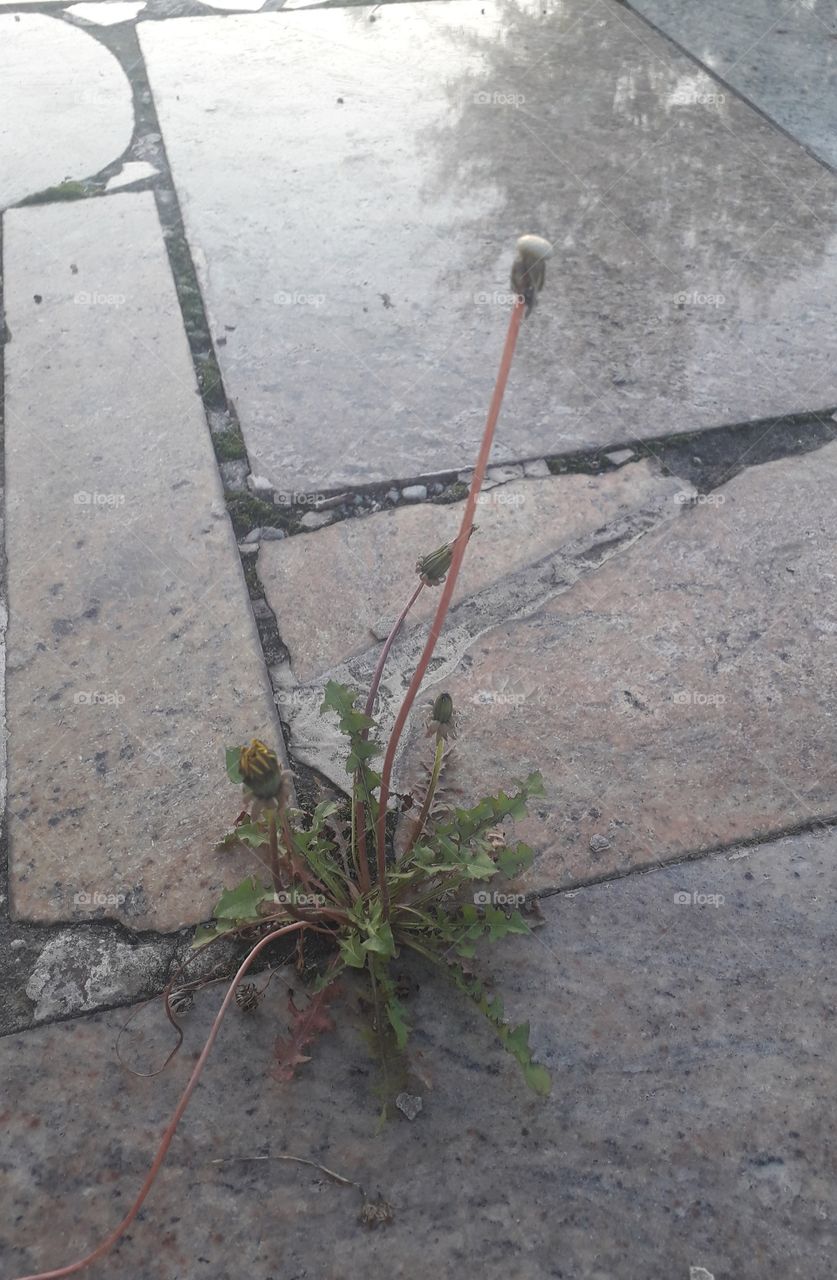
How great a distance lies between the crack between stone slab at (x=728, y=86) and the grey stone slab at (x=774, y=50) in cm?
1

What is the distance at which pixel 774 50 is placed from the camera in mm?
3719

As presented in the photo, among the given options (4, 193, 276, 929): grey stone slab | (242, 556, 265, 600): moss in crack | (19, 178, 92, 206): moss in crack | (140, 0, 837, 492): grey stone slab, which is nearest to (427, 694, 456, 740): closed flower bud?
(4, 193, 276, 929): grey stone slab

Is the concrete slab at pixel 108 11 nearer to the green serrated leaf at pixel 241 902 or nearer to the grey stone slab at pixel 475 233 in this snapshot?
the grey stone slab at pixel 475 233

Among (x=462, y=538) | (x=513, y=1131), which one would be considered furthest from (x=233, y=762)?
(x=513, y=1131)

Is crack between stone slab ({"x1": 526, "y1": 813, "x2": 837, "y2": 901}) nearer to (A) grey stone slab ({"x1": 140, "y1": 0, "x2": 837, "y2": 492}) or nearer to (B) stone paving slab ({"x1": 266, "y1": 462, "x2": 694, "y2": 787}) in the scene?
(B) stone paving slab ({"x1": 266, "y1": 462, "x2": 694, "y2": 787})

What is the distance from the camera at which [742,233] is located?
2850 millimetres

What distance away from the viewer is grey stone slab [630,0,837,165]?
335 centimetres

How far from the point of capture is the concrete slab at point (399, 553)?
1.90 metres

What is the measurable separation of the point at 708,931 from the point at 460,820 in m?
0.40

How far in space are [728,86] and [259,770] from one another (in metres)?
3.37

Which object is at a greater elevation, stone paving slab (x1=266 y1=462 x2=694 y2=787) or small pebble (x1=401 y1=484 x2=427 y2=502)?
small pebble (x1=401 y1=484 x2=427 y2=502)

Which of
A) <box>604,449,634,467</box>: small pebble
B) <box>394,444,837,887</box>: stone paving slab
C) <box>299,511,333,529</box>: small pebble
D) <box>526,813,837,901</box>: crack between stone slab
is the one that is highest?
<box>604,449,634,467</box>: small pebble

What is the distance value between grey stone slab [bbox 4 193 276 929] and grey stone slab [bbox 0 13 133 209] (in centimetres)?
64

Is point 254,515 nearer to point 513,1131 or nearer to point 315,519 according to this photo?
point 315,519
